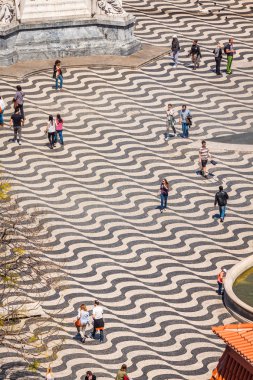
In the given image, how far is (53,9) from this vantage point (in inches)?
3442

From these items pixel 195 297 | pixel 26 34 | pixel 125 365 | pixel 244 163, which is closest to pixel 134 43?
pixel 26 34

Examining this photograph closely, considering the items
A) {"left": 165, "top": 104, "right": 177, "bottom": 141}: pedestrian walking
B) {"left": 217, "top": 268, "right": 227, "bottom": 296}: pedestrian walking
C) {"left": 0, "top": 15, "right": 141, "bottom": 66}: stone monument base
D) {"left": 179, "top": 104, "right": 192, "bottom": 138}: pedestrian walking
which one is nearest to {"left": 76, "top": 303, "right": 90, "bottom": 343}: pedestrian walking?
{"left": 217, "top": 268, "right": 227, "bottom": 296}: pedestrian walking

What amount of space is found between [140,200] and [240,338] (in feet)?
75.9

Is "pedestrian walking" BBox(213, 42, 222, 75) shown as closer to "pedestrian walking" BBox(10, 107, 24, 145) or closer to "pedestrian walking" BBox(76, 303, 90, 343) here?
"pedestrian walking" BBox(10, 107, 24, 145)

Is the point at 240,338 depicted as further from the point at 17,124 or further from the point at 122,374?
the point at 17,124

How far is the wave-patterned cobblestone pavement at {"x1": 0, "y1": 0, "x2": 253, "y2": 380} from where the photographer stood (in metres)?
65.3

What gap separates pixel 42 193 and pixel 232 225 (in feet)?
26.5

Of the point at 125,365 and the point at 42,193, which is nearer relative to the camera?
the point at 125,365

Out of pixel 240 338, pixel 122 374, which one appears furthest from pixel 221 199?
pixel 240 338

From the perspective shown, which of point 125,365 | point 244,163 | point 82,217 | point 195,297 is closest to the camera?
point 125,365

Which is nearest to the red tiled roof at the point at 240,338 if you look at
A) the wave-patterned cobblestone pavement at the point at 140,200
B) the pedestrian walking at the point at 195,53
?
the wave-patterned cobblestone pavement at the point at 140,200

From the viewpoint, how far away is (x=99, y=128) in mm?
81750

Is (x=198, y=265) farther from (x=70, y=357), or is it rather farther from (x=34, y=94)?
(x=34, y=94)

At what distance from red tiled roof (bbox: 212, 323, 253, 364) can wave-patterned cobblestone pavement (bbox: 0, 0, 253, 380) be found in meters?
9.22
